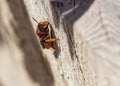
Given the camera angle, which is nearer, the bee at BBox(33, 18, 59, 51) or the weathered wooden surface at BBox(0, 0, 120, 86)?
the weathered wooden surface at BBox(0, 0, 120, 86)

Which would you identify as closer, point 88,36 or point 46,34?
point 88,36

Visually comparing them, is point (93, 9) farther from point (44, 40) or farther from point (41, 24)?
point (44, 40)

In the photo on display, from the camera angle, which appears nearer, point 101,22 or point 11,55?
point 101,22

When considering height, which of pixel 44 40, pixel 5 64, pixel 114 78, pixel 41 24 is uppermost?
pixel 114 78

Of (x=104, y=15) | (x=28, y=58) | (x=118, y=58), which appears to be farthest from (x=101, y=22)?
(x=28, y=58)

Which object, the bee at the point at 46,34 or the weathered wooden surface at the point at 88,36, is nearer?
the weathered wooden surface at the point at 88,36

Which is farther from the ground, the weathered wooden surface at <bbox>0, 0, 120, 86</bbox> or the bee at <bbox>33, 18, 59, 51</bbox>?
the weathered wooden surface at <bbox>0, 0, 120, 86</bbox>

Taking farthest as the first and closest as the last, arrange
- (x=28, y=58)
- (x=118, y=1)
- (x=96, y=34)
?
(x=28, y=58)
(x=118, y=1)
(x=96, y=34)

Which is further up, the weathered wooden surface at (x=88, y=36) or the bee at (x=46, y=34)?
the weathered wooden surface at (x=88, y=36)

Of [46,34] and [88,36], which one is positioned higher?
[88,36]

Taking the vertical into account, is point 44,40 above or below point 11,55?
above

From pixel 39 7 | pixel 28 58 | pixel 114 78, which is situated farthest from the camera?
pixel 28 58
